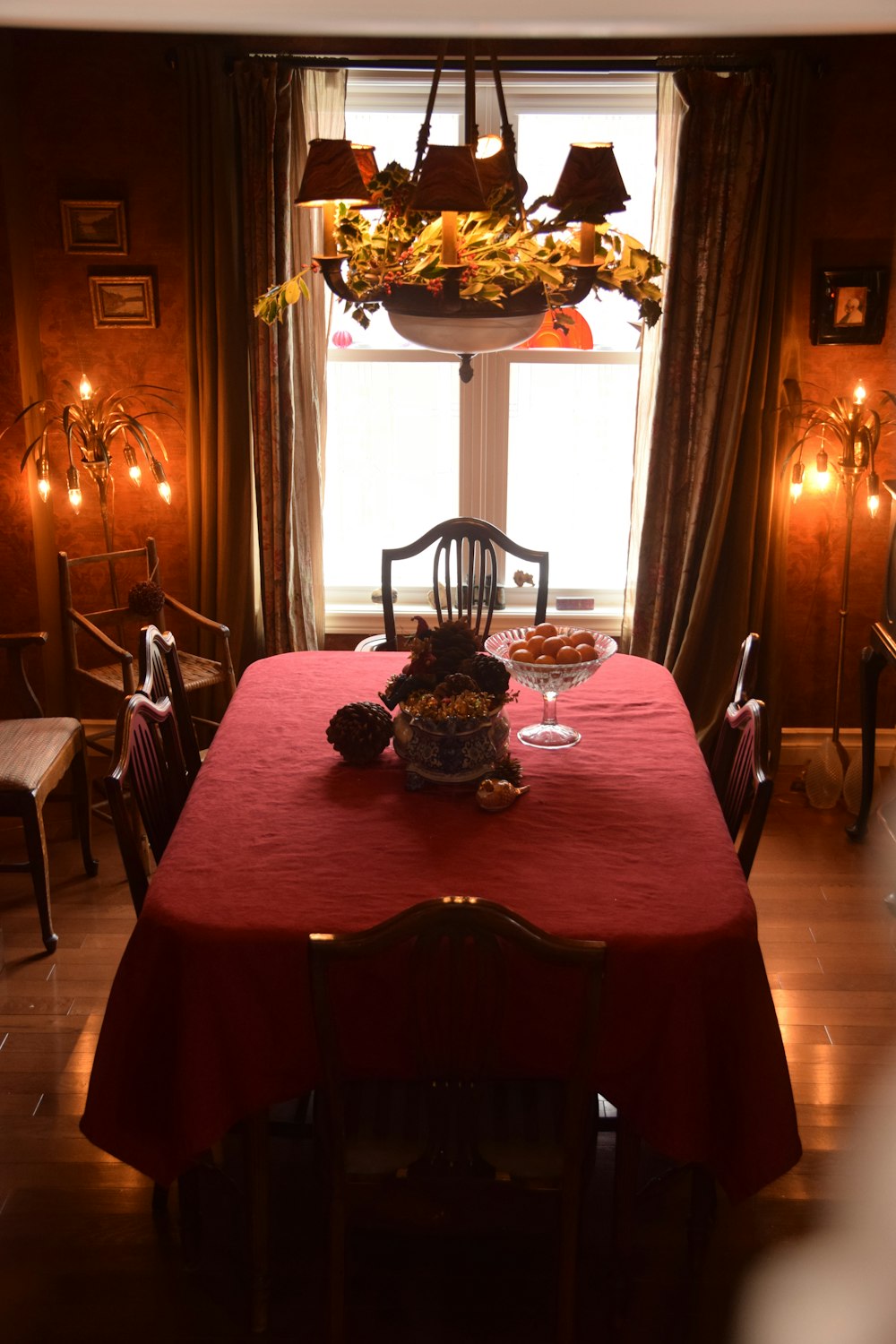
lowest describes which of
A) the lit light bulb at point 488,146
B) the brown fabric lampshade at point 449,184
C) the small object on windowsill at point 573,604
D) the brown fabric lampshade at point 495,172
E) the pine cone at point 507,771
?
the small object on windowsill at point 573,604

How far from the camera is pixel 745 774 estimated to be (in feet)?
8.10

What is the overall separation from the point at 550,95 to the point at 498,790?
2.88 metres

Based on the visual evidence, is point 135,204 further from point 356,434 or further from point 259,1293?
point 259,1293

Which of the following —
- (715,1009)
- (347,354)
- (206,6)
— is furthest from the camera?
(347,354)

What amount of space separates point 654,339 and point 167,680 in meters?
2.24

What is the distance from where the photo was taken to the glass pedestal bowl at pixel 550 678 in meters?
2.70

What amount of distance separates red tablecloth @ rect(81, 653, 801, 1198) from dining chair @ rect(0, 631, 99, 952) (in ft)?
3.51

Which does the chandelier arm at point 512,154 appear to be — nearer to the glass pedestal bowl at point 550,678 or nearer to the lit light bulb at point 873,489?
the glass pedestal bowl at point 550,678

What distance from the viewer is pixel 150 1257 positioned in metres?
2.34

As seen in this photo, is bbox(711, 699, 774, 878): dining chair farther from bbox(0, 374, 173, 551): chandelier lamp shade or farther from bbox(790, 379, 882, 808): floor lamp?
bbox(0, 374, 173, 551): chandelier lamp shade

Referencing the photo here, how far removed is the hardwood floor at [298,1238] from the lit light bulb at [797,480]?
1.69 metres

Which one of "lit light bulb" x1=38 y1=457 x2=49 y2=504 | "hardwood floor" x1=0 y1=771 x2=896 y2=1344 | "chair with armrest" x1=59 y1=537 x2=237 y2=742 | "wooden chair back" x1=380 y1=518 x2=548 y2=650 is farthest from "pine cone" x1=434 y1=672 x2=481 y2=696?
"lit light bulb" x1=38 y1=457 x2=49 y2=504

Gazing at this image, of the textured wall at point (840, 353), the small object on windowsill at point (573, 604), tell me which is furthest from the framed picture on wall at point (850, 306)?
the small object on windowsill at point (573, 604)

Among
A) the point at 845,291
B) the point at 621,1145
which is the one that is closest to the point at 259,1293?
the point at 621,1145
